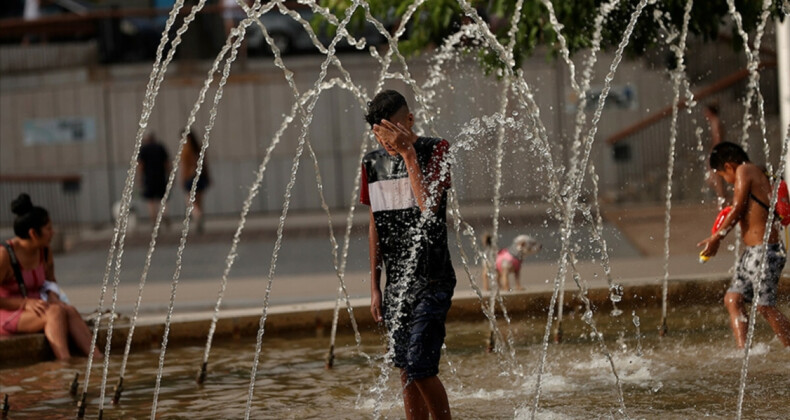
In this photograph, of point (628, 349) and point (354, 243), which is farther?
point (354, 243)

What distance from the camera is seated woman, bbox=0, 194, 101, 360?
8227mm

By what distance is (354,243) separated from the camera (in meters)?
16.3

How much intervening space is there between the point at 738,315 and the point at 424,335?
9.32ft

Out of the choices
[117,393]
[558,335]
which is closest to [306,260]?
[558,335]

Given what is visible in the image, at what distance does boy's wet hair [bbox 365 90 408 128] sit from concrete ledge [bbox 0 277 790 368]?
11.9 feet

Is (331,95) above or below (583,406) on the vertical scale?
above

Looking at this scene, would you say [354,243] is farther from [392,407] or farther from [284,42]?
[392,407]

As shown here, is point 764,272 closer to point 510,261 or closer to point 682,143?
point 510,261

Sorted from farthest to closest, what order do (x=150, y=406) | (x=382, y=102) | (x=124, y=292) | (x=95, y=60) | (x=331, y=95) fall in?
(x=95, y=60) < (x=331, y=95) < (x=124, y=292) < (x=150, y=406) < (x=382, y=102)

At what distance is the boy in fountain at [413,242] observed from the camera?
5.18 metres

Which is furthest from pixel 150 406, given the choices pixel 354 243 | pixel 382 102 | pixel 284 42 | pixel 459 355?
pixel 284 42

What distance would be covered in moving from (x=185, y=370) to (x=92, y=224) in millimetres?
14323

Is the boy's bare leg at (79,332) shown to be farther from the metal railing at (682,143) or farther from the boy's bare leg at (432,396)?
the metal railing at (682,143)

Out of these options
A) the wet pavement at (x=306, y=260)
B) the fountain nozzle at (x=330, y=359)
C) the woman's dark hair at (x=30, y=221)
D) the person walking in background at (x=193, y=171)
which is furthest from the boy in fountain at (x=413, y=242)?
the person walking in background at (x=193, y=171)
